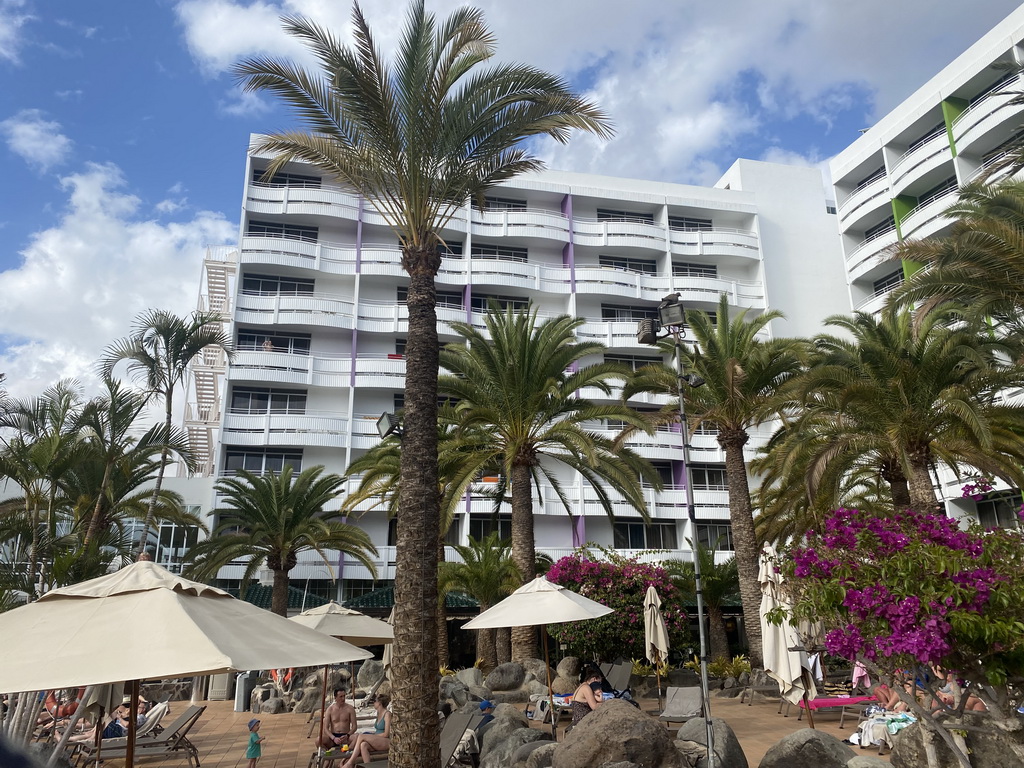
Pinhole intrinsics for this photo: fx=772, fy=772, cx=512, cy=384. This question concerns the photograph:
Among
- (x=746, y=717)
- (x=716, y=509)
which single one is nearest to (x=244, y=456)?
(x=716, y=509)

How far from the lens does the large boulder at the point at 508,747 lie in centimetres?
1049

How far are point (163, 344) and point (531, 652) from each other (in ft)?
43.8

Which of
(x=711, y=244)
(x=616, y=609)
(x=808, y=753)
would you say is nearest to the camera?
(x=808, y=753)

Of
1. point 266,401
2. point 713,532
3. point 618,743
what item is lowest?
point 618,743

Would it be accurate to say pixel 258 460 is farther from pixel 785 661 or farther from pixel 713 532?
pixel 785 661

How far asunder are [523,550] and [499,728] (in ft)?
28.6

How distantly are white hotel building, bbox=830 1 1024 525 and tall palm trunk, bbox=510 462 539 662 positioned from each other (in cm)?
1912

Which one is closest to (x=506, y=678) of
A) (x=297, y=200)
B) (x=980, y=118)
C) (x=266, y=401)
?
(x=266, y=401)

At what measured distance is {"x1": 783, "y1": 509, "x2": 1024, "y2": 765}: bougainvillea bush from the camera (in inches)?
240

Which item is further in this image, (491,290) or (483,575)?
(491,290)

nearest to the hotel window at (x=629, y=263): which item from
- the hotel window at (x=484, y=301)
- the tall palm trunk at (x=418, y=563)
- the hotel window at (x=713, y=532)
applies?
the hotel window at (x=484, y=301)

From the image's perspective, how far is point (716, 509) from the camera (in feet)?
129

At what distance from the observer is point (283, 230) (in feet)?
134

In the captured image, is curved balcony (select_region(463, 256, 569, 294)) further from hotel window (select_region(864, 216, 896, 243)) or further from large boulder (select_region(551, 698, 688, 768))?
large boulder (select_region(551, 698, 688, 768))
